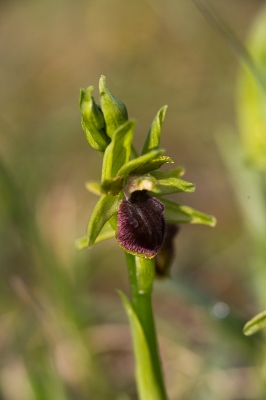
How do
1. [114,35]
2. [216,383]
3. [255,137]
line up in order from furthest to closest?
[114,35] < [255,137] < [216,383]

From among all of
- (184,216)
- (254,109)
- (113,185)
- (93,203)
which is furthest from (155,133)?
(93,203)

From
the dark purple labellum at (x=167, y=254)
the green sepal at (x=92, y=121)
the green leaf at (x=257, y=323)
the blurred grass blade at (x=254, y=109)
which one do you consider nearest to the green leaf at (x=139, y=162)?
the green sepal at (x=92, y=121)

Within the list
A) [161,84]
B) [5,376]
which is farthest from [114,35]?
[5,376]

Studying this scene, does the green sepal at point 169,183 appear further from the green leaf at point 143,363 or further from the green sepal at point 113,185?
the green leaf at point 143,363

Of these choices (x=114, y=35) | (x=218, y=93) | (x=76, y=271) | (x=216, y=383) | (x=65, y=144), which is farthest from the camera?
(x=114, y=35)

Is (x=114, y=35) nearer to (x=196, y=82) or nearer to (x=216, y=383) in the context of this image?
(x=196, y=82)

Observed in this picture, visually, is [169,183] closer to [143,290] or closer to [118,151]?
[118,151]

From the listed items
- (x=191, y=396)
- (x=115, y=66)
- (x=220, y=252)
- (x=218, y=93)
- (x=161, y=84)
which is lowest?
(x=191, y=396)
